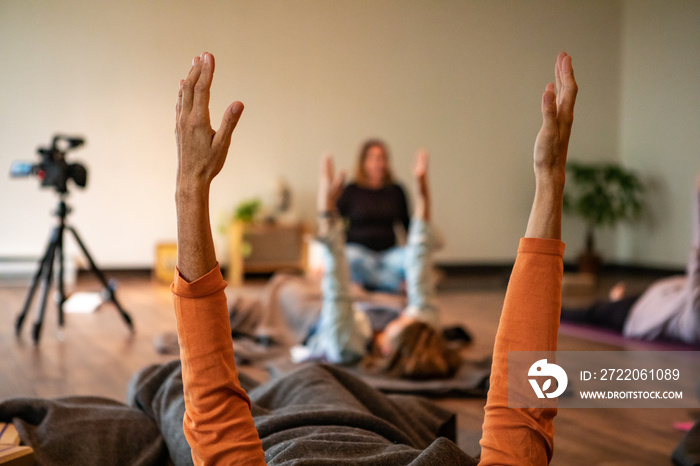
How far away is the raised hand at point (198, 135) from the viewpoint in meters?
0.81

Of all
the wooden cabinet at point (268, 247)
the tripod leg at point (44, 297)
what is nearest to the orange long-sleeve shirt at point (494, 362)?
the tripod leg at point (44, 297)

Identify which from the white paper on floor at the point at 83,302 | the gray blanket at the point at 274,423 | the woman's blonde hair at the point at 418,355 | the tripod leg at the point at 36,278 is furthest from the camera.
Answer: the white paper on floor at the point at 83,302

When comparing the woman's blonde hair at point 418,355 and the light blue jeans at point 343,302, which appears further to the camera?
the light blue jeans at point 343,302

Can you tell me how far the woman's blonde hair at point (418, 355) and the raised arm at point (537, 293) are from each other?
4.56ft

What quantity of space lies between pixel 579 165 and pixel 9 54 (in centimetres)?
489

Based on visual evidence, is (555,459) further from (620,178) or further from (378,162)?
(620,178)

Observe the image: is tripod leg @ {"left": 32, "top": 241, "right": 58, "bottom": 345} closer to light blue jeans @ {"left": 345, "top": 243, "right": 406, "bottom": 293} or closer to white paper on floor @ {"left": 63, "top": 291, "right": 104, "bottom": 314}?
white paper on floor @ {"left": 63, "top": 291, "right": 104, "bottom": 314}

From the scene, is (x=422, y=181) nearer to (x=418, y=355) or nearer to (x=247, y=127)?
(x=418, y=355)

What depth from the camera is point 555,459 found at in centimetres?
158

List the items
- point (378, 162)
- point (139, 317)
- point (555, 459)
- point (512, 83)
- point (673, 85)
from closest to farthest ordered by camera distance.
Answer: point (512, 83)
point (555, 459)
point (673, 85)
point (139, 317)
point (378, 162)

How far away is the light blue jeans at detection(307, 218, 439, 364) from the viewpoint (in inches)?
96.7

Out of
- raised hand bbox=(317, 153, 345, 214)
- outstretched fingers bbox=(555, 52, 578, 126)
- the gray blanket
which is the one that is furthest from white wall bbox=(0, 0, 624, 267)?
outstretched fingers bbox=(555, 52, 578, 126)

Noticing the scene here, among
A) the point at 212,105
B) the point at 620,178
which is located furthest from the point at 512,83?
the point at 620,178

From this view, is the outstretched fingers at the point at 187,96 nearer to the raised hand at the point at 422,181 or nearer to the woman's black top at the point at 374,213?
the raised hand at the point at 422,181
